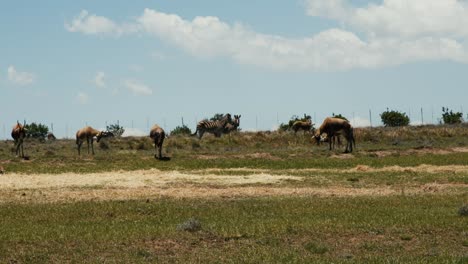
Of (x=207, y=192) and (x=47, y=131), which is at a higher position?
(x=47, y=131)

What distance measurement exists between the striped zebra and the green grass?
46.2m

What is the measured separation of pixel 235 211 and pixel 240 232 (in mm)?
3939

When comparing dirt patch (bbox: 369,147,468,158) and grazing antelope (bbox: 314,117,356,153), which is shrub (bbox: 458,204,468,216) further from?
grazing antelope (bbox: 314,117,356,153)

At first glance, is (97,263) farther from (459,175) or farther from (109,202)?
(459,175)

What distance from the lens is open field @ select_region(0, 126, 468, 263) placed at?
46.5ft

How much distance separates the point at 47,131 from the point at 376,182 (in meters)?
68.7

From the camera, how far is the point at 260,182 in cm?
3025

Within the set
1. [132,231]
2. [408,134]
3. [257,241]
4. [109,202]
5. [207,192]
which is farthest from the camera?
[408,134]

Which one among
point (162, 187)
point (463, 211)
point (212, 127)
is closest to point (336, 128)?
point (212, 127)

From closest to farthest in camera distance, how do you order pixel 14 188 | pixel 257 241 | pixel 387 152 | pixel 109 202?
pixel 257 241, pixel 109 202, pixel 14 188, pixel 387 152

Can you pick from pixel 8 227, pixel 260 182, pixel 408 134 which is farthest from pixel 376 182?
pixel 408 134

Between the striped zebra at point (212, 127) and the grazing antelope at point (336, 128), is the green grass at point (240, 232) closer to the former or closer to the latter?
the grazing antelope at point (336, 128)

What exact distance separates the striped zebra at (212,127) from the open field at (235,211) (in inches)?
1034

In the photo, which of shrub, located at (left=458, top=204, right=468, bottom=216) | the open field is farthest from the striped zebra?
shrub, located at (left=458, top=204, right=468, bottom=216)
